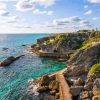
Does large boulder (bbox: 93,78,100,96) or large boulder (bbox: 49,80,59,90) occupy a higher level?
large boulder (bbox: 93,78,100,96)

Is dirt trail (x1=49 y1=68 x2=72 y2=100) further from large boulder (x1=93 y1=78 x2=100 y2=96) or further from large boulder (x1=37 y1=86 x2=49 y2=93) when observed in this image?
large boulder (x1=93 y1=78 x2=100 y2=96)

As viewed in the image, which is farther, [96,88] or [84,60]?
[84,60]

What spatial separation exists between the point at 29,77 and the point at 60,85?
17.5 meters

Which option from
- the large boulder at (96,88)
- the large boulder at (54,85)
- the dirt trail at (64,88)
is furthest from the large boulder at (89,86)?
the large boulder at (54,85)

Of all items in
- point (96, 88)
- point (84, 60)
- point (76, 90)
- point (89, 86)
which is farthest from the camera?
point (84, 60)

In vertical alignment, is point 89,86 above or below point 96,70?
below

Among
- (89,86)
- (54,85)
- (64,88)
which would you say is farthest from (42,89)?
(89,86)

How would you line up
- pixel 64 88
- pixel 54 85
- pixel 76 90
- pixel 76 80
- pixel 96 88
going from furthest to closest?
1. pixel 54 85
2. pixel 76 80
3. pixel 64 88
4. pixel 76 90
5. pixel 96 88

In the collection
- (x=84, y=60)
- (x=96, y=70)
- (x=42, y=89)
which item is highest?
(x=84, y=60)

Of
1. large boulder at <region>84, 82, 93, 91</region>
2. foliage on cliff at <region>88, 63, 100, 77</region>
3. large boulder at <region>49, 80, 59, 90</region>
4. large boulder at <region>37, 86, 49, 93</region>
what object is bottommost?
large boulder at <region>37, 86, 49, 93</region>

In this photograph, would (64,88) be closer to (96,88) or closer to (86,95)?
(86,95)

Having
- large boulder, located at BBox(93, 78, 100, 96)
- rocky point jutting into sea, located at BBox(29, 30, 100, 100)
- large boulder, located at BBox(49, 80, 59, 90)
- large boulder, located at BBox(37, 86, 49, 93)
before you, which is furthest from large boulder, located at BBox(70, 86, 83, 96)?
large boulder, located at BBox(37, 86, 49, 93)

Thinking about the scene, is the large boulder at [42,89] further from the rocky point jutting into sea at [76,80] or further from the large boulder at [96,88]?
the large boulder at [96,88]

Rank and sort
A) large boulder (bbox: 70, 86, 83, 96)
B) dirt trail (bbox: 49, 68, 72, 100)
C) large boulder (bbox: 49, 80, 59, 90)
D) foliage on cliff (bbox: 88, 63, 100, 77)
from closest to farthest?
dirt trail (bbox: 49, 68, 72, 100) < large boulder (bbox: 70, 86, 83, 96) < foliage on cliff (bbox: 88, 63, 100, 77) < large boulder (bbox: 49, 80, 59, 90)
